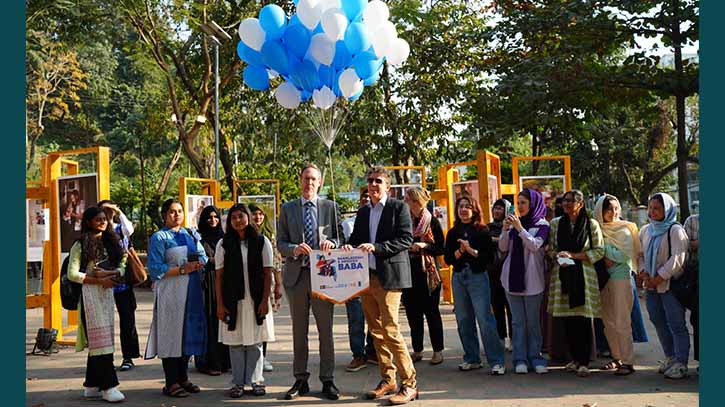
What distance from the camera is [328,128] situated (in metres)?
8.29

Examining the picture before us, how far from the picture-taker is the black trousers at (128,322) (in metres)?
7.00

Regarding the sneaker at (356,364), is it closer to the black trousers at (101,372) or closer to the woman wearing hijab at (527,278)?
the woman wearing hijab at (527,278)

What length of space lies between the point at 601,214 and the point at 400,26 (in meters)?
9.71

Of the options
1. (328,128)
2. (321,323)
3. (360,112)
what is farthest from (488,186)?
(360,112)

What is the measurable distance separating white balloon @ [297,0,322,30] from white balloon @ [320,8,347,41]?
0.17 m

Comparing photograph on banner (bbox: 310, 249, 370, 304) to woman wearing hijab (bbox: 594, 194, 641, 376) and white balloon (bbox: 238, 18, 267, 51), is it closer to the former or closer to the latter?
woman wearing hijab (bbox: 594, 194, 641, 376)

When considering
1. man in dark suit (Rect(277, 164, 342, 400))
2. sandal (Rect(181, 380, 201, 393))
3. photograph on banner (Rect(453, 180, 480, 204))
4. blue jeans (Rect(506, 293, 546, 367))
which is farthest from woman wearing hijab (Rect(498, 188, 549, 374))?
photograph on banner (Rect(453, 180, 480, 204))

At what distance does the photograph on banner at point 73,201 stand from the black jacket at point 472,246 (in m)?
4.80

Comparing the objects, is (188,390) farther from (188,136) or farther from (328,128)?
(188,136)

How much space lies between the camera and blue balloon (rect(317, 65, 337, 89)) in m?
7.52

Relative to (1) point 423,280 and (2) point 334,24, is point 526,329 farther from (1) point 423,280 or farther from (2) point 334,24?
(2) point 334,24

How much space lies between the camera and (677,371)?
6422mm

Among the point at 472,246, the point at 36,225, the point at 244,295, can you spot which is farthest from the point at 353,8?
the point at 36,225

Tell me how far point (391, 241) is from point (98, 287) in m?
2.58
